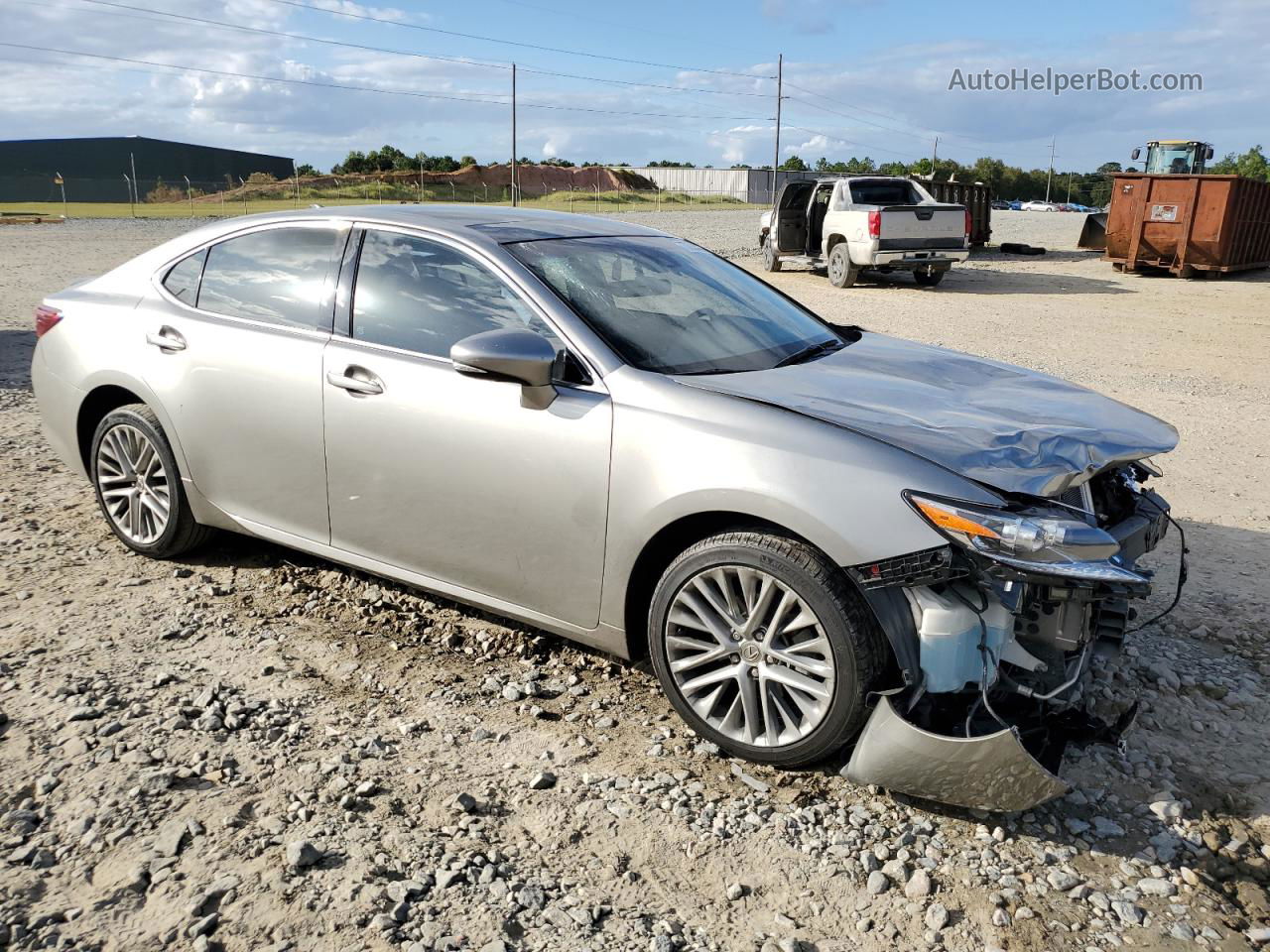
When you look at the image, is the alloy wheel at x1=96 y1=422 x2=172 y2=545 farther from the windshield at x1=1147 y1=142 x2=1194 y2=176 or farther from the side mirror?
the windshield at x1=1147 y1=142 x2=1194 y2=176

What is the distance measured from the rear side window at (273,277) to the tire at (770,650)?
1899 millimetres

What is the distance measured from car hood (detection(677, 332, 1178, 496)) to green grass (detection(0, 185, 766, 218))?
3667cm

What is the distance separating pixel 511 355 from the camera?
11.1ft

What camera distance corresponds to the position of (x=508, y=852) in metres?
2.92

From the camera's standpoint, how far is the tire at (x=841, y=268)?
60.4 ft

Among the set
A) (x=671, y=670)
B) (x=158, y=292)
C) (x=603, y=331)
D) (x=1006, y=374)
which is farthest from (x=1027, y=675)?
(x=158, y=292)

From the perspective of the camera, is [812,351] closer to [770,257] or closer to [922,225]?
[922,225]

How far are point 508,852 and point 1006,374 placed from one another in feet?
8.85

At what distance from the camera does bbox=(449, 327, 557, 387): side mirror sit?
3385 millimetres

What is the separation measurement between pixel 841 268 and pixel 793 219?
7.28 feet

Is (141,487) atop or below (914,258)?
below

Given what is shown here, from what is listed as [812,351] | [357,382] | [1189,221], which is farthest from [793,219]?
[357,382]

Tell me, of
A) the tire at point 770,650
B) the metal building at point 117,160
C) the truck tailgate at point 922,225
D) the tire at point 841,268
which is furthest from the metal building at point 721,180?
the tire at point 770,650

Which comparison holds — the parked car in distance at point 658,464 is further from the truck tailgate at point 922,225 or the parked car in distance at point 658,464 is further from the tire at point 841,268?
the tire at point 841,268
